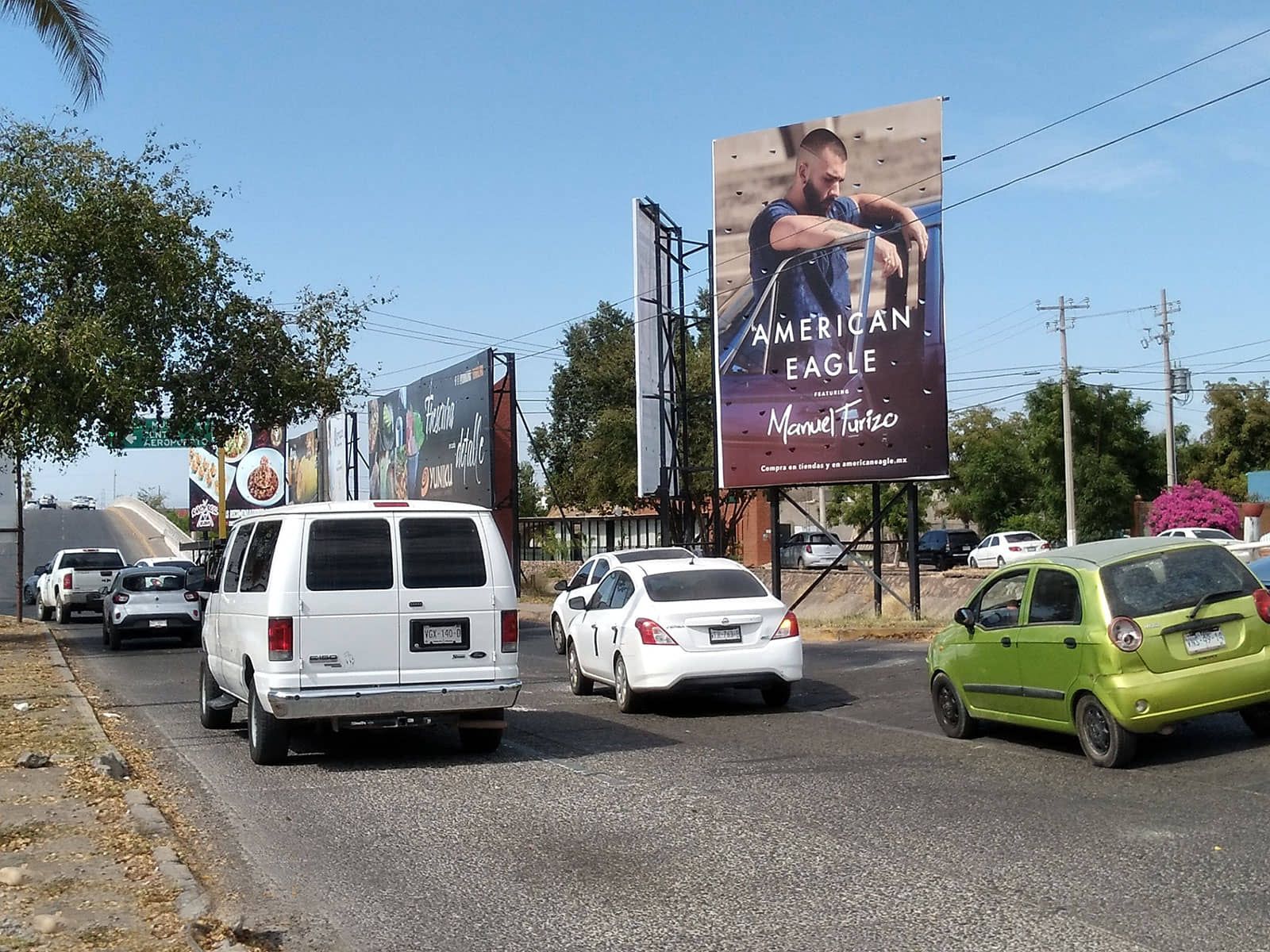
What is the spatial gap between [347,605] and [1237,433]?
211ft

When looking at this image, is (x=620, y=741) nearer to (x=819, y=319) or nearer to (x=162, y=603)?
(x=819, y=319)

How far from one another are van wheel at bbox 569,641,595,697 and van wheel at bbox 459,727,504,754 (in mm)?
4748

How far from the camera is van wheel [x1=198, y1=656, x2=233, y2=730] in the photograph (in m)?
13.9

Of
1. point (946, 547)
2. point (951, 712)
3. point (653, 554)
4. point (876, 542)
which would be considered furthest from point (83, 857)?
point (946, 547)

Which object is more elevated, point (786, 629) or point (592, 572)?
point (592, 572)

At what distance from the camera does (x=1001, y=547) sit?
174 ft

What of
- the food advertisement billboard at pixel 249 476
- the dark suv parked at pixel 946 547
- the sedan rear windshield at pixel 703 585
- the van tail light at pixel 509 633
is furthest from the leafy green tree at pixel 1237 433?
the van tail light at pixel 509 633

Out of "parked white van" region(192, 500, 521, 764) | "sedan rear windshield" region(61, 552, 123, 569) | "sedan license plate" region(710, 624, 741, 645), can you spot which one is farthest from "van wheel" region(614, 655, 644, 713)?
"sedan rear windshield" region(61, 552, 123, 569)

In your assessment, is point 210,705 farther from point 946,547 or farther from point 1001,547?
point 946,547

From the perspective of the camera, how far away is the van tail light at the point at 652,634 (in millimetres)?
14617

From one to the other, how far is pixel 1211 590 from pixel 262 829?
6.81m

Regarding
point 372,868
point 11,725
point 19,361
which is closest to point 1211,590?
point 372,868

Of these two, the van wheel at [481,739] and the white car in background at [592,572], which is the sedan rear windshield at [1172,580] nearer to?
the van wheel at [481,739]

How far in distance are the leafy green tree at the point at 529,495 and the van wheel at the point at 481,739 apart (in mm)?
67320
